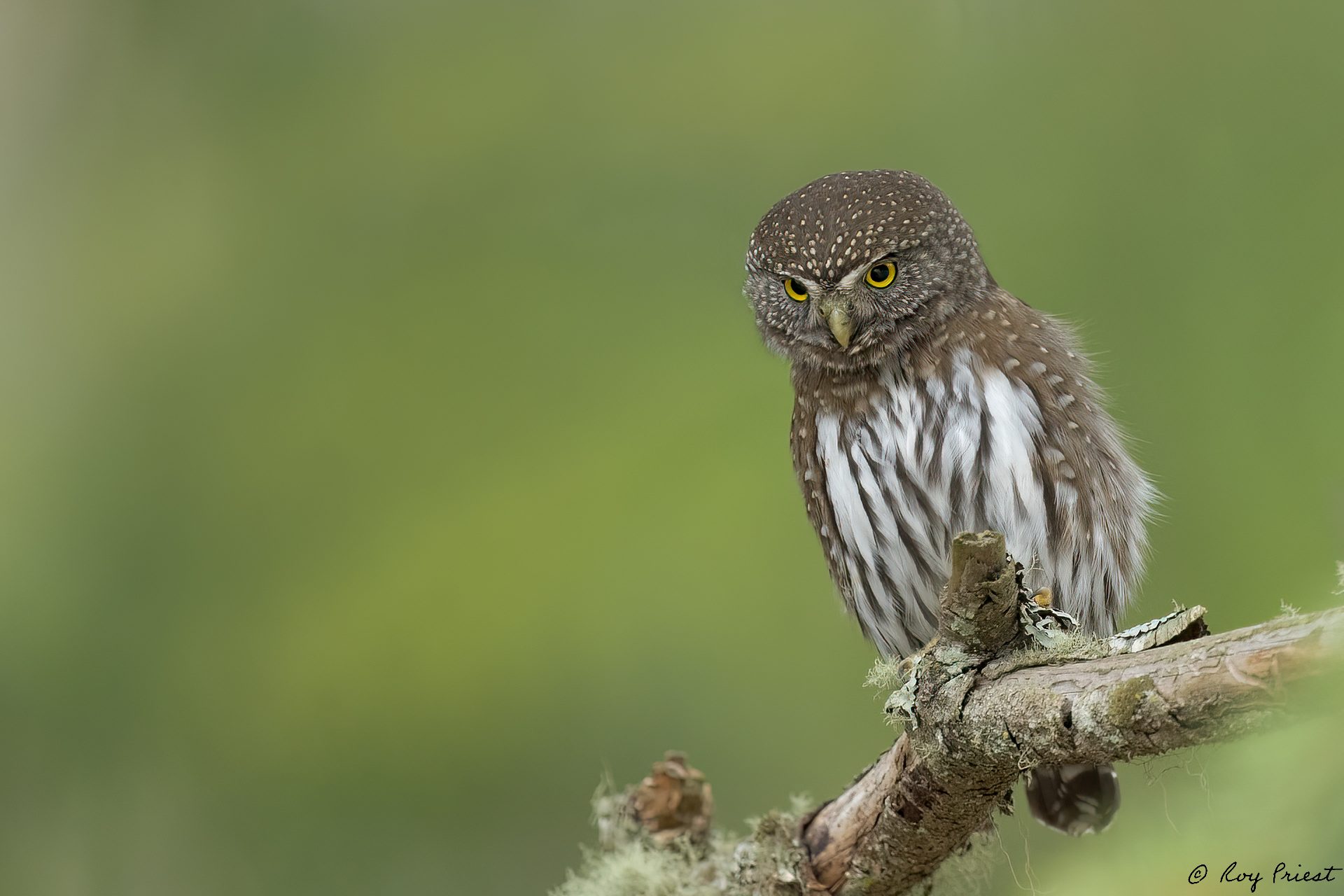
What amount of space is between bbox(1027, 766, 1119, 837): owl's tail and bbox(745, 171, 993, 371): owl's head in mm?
1529

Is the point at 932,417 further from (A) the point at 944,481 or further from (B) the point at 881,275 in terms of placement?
(B) the point at 881,275

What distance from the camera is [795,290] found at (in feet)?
12.7

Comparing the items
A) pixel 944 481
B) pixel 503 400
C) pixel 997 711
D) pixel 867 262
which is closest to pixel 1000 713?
pixel 997 711

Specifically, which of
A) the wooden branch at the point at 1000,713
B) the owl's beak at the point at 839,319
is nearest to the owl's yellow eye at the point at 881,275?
the owl's beak at the point at 839,319

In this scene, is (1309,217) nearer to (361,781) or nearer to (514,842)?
(514,842)

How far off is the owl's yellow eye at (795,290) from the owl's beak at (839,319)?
0.13 m

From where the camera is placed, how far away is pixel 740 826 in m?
5.96

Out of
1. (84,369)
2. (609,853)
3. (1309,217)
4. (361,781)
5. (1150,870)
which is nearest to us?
(1150,870)

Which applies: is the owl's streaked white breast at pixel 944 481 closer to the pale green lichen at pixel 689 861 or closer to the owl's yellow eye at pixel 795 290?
the owl's yellow eye at pixel 795 290

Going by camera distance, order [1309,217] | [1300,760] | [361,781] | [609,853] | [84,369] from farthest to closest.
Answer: [84,369], [361,781], [1309,217], [609,853], [1300,760]

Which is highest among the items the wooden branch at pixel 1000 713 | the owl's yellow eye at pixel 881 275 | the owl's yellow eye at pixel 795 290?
the owl's yellow eye at pixel 795 290

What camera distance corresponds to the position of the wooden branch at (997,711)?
186 centimetres

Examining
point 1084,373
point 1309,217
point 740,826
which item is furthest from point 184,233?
point 1309,217

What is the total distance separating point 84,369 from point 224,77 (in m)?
1.94
